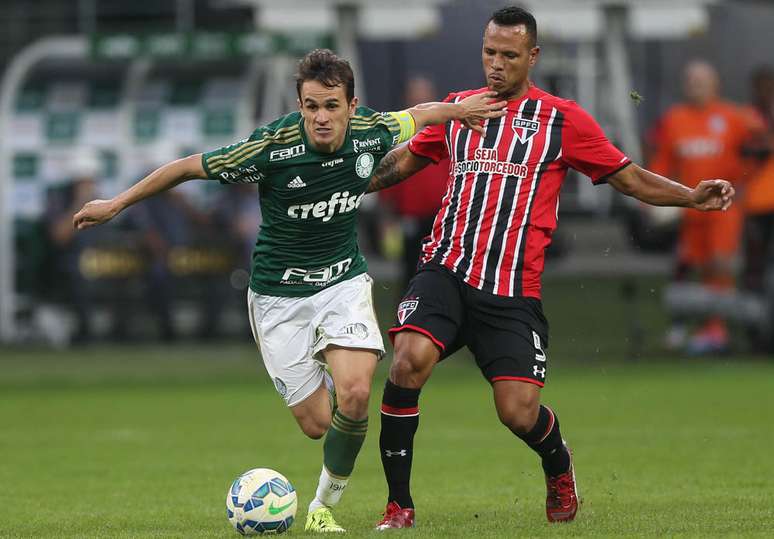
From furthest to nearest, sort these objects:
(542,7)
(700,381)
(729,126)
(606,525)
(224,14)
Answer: (224,14), (542,7), (729,126), (700,381), (606,525)

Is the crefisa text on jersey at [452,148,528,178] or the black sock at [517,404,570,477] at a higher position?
the crefisa text on jersey at [452,148,528,178]

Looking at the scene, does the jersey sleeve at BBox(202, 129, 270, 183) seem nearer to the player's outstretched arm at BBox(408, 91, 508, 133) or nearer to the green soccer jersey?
the green soccer jersey

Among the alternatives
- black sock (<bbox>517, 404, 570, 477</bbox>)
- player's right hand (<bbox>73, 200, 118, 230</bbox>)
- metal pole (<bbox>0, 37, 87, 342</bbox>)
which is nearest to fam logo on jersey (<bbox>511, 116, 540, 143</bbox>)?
black sock (<bbox>517, 404, 570, 477</bbox>)

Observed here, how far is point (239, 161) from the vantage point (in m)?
7.20

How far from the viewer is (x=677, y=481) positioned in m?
8.67

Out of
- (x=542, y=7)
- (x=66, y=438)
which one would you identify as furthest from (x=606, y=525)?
(x=542, y=7)

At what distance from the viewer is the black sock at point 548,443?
23.8 ft

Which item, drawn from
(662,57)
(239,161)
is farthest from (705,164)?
(239,161)

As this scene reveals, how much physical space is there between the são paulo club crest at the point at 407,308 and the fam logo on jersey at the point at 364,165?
651mm

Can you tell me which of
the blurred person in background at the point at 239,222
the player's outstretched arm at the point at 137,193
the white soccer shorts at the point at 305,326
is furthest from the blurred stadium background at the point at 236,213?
the player's outstretched arm at the point at 137,193

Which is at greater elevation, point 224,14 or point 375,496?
point 224,14

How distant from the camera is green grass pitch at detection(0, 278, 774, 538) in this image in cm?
745

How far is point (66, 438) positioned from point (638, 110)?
1001 centimetres

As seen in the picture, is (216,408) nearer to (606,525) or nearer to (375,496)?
(375,496)
